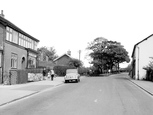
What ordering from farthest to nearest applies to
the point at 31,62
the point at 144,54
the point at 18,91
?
the point at 144,54
the point at 31,62
the point at 18,91

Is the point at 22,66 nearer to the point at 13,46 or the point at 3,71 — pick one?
the point at 13,46

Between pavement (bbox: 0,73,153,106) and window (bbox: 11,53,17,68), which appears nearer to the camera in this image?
pavement (bbox: 0,73,153,106)

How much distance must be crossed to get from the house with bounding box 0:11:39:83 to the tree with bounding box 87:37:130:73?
114 feet

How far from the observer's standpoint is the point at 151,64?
35.8 metres

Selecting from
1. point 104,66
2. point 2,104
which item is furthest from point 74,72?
point 104,66

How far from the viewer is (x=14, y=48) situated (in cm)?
2747

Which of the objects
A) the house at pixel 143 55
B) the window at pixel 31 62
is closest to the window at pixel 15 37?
the window at pixel 31 62

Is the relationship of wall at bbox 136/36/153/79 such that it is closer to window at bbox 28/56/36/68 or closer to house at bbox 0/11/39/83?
window at bbox 28/56/36/68

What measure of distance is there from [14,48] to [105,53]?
44.6 metres

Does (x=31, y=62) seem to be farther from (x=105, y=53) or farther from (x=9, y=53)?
(x=105, y=53)

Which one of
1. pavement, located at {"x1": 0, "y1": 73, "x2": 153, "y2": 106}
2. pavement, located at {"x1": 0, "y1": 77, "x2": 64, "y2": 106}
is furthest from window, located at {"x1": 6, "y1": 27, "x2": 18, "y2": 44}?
pavement, located at {"x1": 0, "y1": 77, "x2": 64, "y2": 106}

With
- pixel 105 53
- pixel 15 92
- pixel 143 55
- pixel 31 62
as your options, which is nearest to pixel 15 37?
pixel 31 62

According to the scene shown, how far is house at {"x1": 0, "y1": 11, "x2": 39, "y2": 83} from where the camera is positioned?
2377 centimetres

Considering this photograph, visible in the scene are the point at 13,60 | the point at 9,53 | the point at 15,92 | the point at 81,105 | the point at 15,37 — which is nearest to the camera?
the point at 81,105
